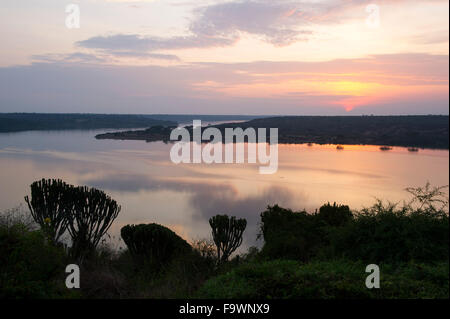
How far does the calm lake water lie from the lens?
924 inches

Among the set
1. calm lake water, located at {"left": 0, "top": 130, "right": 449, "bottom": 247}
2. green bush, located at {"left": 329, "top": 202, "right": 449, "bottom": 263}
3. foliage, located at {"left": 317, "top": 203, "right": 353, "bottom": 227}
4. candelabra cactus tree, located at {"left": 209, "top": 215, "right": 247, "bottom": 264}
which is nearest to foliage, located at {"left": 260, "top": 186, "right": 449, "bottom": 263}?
green bush, located at {"left": 329, "top": 202, "right": 449, "bottom": 263}

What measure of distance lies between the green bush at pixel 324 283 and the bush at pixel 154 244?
18.8ft

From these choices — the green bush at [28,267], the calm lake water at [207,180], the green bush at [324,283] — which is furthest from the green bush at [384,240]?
the green bush at [28,267]

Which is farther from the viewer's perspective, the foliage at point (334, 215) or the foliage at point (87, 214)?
the foliage at point (87, 214)

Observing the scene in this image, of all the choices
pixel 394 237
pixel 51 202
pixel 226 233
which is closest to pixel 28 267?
pixel 394 237

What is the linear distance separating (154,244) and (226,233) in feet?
9.15

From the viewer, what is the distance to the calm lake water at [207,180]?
23469mm

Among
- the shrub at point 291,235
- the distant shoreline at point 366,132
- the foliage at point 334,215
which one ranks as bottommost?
the shrub at point 291,235

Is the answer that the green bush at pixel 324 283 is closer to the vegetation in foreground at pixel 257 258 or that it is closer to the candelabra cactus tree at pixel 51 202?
the vegetation in foreground at pixel 257 258

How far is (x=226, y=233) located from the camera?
545 inches

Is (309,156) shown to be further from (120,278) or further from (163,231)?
(120,278)

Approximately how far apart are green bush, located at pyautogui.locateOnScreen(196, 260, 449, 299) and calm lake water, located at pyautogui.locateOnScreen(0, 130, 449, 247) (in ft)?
12.5

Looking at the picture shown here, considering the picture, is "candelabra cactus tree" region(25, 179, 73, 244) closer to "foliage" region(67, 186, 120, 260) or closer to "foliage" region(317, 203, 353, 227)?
"foliage" region(67, 186, 120, 260)
